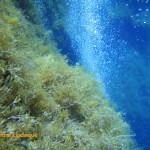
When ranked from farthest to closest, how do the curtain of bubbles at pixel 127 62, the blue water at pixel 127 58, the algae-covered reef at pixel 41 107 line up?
1. the curtain of bubbles at pixel 127 62
2. the blue water at pixel 127 58
3. the algae-covered reef at pixel 41 107

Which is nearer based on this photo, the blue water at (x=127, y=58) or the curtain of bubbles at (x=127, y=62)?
the blue water at (x=127, y=58)

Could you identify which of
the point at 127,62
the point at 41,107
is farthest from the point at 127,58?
the point at 41,107

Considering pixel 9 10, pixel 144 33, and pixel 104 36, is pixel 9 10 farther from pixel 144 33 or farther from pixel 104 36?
pixel 144 33

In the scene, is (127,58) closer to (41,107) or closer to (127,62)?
(127,62)

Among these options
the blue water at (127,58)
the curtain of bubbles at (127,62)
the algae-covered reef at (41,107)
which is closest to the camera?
the algae-covered reef at (41,107)

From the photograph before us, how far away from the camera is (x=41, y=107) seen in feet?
13.0

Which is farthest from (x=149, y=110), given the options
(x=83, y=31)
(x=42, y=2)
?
(x=42, y=2)

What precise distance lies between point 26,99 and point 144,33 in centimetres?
2029

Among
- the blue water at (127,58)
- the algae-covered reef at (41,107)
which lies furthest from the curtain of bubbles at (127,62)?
the algae-covered reef at (41,107)

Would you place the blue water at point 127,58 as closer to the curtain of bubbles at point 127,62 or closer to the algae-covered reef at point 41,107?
the curtain of bubbles at point 127,62

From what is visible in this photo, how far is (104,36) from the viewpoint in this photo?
70.9ft

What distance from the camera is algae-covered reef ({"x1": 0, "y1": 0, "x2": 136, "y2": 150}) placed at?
124 inches

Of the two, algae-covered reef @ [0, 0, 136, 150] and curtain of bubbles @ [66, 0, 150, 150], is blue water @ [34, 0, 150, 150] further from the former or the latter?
algae-covered reef @ [0, 0, 136, 150]

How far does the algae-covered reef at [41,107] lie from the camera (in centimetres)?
314
